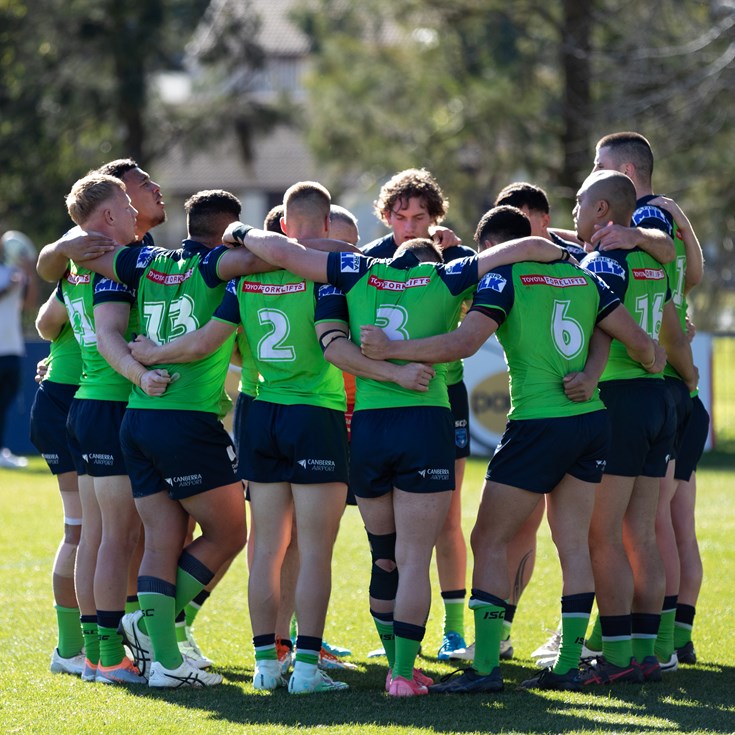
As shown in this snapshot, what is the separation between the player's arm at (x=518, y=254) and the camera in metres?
5.19

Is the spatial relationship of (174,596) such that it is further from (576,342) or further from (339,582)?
(339,582)

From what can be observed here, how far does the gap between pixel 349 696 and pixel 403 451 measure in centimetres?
111

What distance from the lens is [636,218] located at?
→ 588 centimetres

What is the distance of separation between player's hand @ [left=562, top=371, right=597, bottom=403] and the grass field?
130cm

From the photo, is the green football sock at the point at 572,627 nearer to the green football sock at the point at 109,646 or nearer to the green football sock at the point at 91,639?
the green football sock at the point at 109,646

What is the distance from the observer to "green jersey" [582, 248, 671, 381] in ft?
18.1

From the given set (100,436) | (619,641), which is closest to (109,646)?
(100,436)

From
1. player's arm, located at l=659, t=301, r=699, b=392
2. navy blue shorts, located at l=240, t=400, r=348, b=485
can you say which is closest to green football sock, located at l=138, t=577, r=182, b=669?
navy blue shorts, located at l=240, t=400, r=348, b=485

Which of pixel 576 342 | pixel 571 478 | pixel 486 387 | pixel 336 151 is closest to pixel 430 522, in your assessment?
pixel 571 478

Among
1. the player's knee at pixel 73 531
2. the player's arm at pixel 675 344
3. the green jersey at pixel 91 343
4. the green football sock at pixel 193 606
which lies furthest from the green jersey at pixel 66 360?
the player's arm at pixel 675 344

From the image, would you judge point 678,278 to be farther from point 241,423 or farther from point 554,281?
point 241,423

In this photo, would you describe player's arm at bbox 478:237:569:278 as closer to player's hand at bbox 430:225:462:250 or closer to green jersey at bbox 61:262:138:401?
player's hand at bbox 430:225:462:250

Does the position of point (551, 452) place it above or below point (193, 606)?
above

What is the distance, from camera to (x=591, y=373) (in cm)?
522
